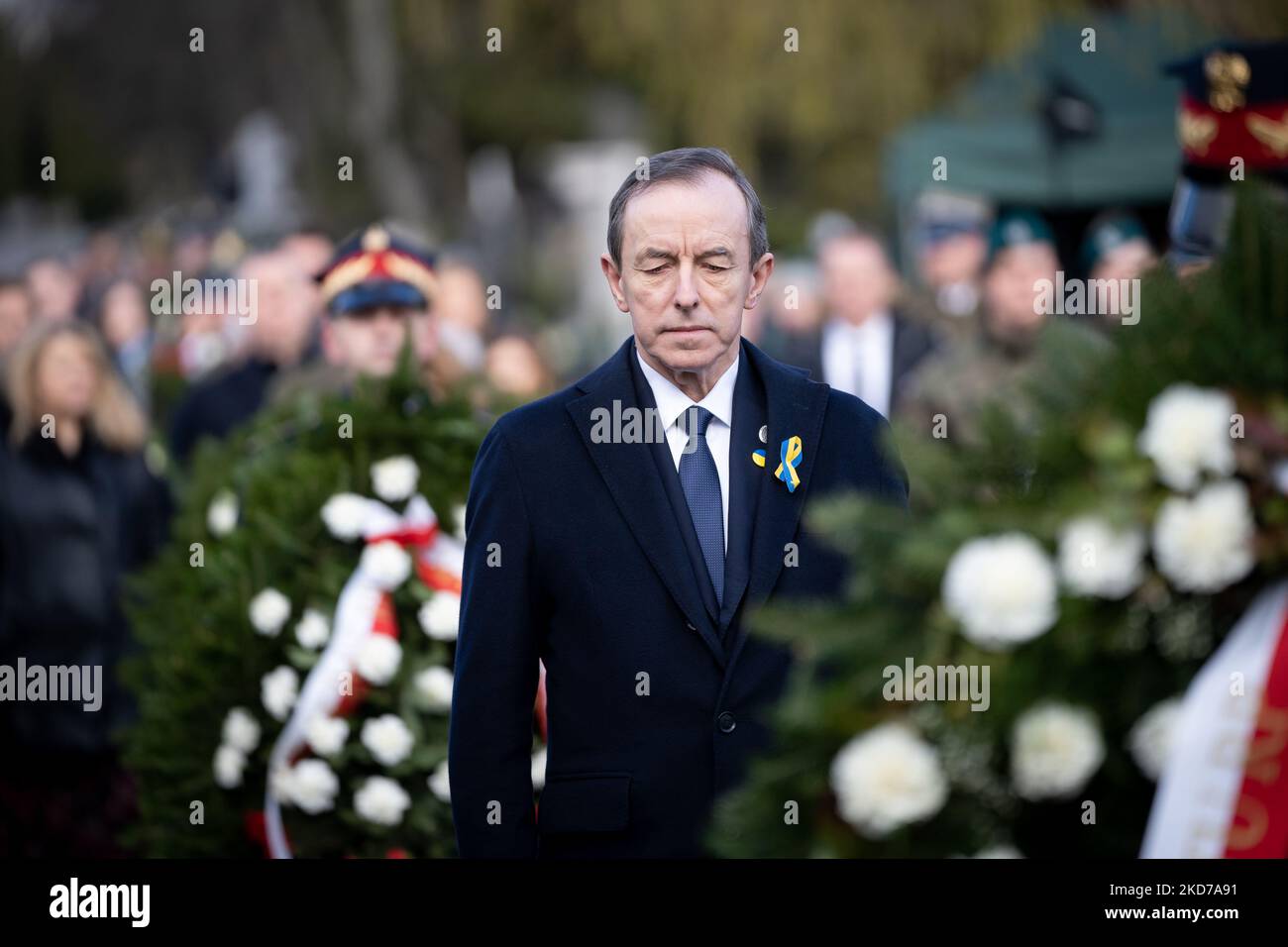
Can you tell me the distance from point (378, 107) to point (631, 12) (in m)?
9.75

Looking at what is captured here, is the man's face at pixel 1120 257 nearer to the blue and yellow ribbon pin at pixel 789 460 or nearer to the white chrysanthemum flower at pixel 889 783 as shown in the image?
the blue and yellow ribbon pin at pixel 789 460

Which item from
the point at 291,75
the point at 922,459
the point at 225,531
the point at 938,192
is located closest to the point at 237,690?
the point at 225,531

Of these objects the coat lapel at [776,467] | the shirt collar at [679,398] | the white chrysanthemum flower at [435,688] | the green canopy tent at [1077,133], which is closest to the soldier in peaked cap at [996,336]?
the white chrysanthemum flower at [435,688]

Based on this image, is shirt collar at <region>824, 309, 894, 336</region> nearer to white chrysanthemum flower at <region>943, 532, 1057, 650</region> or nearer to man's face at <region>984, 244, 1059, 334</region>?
man's face at <region>984, 244, 1059, 334</region>

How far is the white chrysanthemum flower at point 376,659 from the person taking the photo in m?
5.15

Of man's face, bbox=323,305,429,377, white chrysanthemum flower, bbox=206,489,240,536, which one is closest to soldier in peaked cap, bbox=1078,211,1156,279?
man's face, bbox=323,305,429,377

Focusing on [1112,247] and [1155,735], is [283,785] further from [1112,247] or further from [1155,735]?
[1112,247]

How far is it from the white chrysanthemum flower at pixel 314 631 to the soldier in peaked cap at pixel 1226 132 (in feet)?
7.89

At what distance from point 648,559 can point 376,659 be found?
1936mm

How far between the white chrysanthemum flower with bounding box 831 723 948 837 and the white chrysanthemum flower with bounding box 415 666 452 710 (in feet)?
→ 9.86

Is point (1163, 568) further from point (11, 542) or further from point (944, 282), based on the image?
point (944, 282)

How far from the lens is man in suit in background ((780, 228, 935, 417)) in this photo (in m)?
9.95

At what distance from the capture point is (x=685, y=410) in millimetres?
3523

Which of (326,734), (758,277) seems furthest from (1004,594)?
(326,734)
